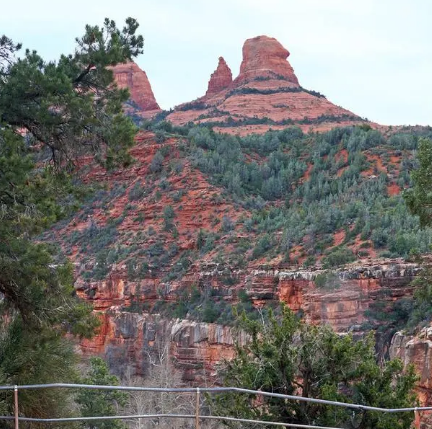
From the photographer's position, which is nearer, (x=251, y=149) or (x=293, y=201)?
(x=293, y=201)

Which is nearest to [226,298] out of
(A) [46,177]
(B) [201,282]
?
(B) [201,282]

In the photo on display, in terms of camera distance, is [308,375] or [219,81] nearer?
[308,375]

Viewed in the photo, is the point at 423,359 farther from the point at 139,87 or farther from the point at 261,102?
the point at 139,87

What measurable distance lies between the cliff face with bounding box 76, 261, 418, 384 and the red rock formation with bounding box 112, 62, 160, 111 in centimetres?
6328

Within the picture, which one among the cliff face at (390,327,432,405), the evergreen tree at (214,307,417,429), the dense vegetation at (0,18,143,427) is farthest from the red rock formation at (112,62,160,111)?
the dense vegetation at (0,18,143,427)

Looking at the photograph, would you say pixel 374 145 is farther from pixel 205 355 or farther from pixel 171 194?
pixel 205 355

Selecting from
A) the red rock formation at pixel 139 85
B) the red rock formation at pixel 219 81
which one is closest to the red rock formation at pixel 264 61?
the red rock formation at pixel 219 81

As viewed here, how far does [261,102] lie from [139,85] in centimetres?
2610

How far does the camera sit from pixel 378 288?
92.2 feet

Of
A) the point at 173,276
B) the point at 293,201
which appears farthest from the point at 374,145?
the point at 173,276

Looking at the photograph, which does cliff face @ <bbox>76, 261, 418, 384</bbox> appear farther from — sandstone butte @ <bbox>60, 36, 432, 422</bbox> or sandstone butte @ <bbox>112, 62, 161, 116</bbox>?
sandstone butte @ <bbox>112, 62, 161, 116</bbox>

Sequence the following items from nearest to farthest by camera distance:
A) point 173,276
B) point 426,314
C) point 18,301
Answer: point 18,301 → point 426,314 → point 173,276

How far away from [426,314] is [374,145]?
68.5ft

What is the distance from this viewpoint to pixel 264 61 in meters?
92.4
